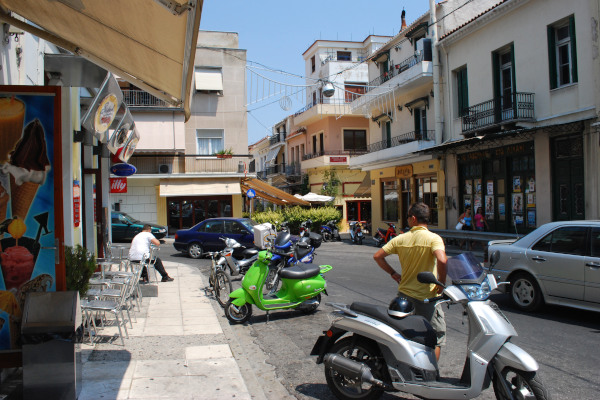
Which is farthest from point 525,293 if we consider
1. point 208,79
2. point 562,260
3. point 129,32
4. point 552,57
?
point 208,79

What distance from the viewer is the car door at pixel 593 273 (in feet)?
23.6

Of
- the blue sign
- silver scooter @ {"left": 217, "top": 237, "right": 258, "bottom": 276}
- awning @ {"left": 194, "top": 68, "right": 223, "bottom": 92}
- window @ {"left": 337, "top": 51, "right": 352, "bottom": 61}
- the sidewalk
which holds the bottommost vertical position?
the sidewalk

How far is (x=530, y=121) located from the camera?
1664 cm

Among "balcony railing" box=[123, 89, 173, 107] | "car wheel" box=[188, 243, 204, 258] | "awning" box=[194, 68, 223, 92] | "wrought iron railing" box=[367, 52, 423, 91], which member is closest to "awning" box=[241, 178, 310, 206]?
"awning" box=[194, 68, 223, 92]

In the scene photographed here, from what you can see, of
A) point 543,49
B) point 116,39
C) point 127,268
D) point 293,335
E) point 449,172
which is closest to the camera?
point 116,39

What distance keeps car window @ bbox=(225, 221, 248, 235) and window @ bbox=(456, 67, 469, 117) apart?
10312 millimetres

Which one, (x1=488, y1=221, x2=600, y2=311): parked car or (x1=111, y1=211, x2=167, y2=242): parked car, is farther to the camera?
(x1=111, y1=211, x2=167, y2=242): parked car

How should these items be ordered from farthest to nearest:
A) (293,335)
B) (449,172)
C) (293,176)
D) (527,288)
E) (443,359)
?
(293,176), (449,172), (527,288), (293,335), (443,359)

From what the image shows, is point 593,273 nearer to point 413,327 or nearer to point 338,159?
point 413,327

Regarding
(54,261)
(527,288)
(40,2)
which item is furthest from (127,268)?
(527,288)

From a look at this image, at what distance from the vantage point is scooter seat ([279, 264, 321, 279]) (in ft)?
25.3

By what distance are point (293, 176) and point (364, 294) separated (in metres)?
34.6

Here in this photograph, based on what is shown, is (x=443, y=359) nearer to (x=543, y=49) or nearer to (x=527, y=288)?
(x=527, y=288)

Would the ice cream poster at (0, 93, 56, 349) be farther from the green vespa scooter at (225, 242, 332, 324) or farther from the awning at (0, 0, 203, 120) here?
the green vespa scooter at (225, 242, 332, 324)
